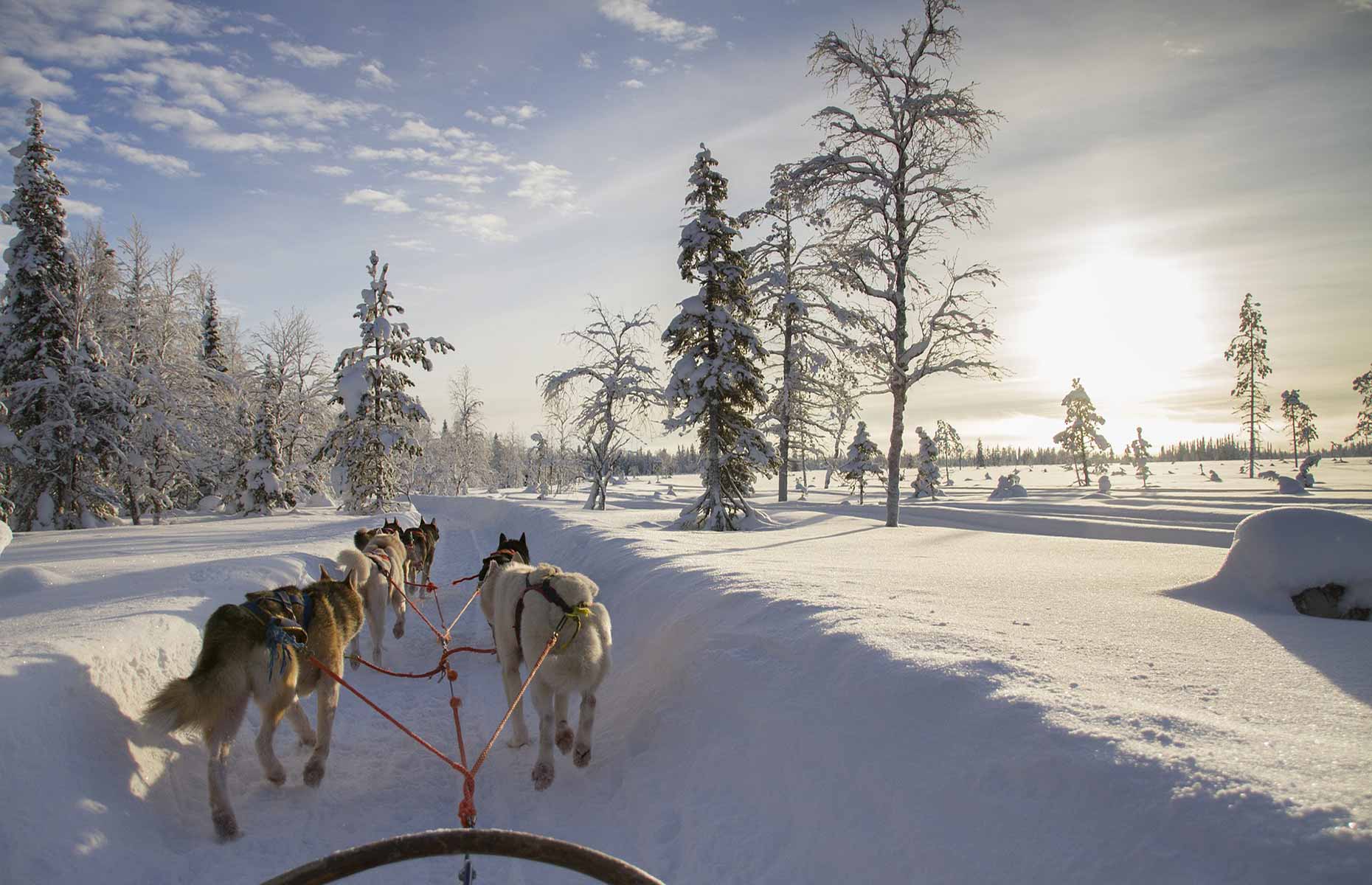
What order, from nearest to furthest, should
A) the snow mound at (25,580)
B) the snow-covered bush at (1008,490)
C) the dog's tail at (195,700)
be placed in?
the dog's tail at (195,700)
the snow mound at (25,580)
the snow-covered bush at (1008,490)

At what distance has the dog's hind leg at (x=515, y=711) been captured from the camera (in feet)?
15.8

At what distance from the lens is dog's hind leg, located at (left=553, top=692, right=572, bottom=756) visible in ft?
14.4

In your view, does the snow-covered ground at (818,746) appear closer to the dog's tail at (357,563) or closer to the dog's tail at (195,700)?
the dog's tail at (195,700)

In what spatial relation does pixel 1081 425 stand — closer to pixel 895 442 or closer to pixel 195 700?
pixel 895 442

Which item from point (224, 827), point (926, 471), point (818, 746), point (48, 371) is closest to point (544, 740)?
point (224, 827)

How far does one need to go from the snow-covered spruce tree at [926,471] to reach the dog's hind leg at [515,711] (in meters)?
46.5

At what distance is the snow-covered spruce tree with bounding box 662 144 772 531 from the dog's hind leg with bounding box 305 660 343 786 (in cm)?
1353

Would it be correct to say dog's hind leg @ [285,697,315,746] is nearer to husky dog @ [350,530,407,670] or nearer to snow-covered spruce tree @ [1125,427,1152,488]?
husky dog @ [350,530,407,670]

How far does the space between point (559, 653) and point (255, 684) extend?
1.78 metres

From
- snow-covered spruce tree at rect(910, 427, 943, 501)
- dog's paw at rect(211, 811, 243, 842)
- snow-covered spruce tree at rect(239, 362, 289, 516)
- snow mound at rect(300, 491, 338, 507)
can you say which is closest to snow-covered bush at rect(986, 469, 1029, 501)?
snow-covered spruce tree at rect(910, 427, 943, 501)

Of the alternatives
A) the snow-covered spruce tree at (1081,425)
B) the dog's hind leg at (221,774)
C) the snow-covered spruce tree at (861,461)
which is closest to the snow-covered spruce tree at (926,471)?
the snow-covered spruce tree at (861,461)

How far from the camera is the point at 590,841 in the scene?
142 inches

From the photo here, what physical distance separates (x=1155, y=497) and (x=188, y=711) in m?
40.8

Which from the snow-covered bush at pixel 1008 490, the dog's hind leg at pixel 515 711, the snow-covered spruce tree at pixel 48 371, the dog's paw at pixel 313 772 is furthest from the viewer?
the snow-covered bush at pixel 1008 490
